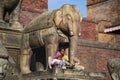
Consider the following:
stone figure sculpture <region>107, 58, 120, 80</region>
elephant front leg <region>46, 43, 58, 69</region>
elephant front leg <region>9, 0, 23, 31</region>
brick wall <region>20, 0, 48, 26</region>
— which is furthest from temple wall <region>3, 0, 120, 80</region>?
stone figure sculpture <region>107, 58, 120, 80</region>

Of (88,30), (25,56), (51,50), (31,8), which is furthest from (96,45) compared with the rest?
(51,50)

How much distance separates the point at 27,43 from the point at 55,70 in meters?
1.30

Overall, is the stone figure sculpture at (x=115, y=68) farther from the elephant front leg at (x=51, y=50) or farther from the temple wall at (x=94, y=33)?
the temple wall at (x=94, y=33)

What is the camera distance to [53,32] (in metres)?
7.13

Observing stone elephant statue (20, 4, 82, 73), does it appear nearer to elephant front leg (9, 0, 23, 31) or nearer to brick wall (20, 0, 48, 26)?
elephant front leg (9, 0, 23, 31)

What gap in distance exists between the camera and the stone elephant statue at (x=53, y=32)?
7133 millimetres

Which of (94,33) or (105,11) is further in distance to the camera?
(105,11)

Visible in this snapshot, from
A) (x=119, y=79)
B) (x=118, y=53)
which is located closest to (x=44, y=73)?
(x=119, y=79)

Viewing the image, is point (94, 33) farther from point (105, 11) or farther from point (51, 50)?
point (51, 50)

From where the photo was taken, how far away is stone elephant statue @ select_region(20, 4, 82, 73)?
7133 mm

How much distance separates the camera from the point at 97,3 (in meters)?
29.5

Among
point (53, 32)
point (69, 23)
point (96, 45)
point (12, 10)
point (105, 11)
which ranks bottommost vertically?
point (96, 45)

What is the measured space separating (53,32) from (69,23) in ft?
1.17

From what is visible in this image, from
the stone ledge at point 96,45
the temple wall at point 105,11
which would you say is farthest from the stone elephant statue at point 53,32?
the temple wall at point 105,11
